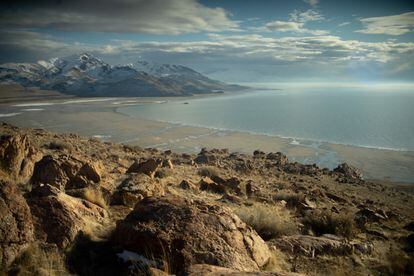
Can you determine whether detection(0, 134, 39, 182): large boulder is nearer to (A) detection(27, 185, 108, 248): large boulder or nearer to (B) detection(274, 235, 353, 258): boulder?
(A) detection(27, 185, 108, 248): large boulder

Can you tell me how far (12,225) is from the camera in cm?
379

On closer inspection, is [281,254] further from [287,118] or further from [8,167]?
[287,118]

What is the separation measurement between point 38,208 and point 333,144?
37697 mm

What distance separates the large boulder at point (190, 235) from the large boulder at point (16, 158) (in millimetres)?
4095

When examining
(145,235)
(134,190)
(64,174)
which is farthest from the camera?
(64,174)

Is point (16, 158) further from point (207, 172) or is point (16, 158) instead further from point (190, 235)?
point (207, 172)

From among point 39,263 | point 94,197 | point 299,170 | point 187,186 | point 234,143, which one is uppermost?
point 94,197

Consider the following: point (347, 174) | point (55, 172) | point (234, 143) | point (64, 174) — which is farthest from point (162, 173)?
point (234, 143)

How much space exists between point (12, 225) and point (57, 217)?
626mm

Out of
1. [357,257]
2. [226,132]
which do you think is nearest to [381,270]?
[357,257]

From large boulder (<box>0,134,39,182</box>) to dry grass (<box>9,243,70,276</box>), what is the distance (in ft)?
12.5

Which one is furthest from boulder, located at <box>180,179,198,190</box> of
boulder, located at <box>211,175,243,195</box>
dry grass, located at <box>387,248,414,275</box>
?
dry grass, located at <box>387,248,414,275</box>

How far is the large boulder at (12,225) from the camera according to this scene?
3.64 m

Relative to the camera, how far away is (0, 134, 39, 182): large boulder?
7.25m
